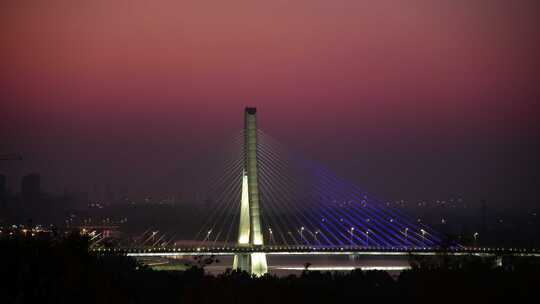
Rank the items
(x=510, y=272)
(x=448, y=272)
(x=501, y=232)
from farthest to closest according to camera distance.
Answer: (x=501, y=232) < (x=510, y=272) < (x=448, y=272)

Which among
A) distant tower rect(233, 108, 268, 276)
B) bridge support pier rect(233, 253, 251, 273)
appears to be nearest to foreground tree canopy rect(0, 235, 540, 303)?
distant tower rect(233, 108, 268, 276)

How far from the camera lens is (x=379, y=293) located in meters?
39.4

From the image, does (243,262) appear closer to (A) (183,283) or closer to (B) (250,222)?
(B) (250,222)

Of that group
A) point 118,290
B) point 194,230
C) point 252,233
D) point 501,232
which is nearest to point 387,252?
point 252,233

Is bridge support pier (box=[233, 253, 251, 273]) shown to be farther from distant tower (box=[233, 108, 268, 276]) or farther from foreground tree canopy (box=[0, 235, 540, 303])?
foreground tree canopy (box=[0, 235, 540, 303])

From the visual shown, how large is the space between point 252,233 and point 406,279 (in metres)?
8.90

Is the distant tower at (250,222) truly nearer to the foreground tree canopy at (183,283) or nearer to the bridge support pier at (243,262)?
the bridge support pier at (243,262)

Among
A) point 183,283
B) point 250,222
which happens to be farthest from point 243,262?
point 183,283

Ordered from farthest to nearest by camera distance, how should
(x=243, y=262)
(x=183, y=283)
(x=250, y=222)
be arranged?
1. (x=243, y=262)
2. (x=250, y=222)
3. (x=183, y=283)

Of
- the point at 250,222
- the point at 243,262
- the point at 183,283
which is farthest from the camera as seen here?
the point at 243,262

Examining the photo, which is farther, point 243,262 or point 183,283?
point 243,262

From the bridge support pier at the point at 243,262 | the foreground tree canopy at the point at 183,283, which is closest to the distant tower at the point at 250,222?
the bridge support pier at the point at 243,262

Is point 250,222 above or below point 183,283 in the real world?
above

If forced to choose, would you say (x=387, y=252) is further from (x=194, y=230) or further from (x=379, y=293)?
(x=194, y=230)
